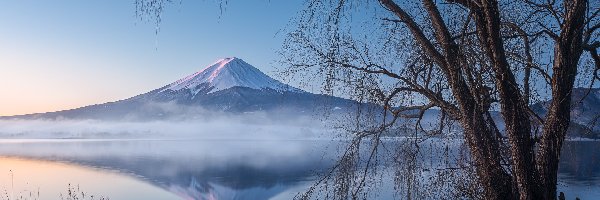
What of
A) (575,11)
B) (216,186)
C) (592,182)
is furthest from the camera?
(216,186)

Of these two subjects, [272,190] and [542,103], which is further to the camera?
[272,190]

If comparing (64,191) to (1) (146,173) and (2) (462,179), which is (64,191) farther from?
(2) (462,179)

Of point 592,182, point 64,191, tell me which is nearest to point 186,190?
point 64,191

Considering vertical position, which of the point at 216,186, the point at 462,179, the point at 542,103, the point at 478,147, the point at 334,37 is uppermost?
the point at 334,37

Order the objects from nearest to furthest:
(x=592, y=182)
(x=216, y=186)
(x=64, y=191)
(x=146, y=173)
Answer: (x=64, y=191) < (x=592, y=182) < (x=216, y=186) < (x=146, y=173)

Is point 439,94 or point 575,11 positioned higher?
point 575,11

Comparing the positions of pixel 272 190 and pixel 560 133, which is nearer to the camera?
pixel 560 133

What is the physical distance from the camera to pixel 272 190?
42625 millimetres

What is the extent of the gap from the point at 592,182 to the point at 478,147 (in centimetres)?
4063

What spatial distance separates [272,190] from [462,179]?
37297 millimetres

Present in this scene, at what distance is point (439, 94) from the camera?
234 inches

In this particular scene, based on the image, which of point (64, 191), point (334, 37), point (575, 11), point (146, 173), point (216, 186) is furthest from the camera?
point (146, 173)

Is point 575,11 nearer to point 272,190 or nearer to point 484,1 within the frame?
point 484,1

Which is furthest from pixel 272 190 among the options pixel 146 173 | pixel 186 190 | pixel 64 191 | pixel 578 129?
pixel 578 129
